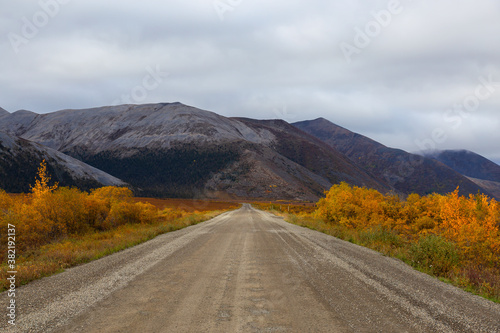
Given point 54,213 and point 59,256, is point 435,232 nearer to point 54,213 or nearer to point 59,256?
point 59,256

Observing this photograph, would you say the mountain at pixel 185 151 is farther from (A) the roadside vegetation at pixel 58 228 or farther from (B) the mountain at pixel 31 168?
(A) the roadside vegetation at pixel 58 228

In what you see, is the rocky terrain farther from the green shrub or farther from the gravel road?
the green shrub

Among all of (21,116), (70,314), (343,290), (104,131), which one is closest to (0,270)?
(70,314)

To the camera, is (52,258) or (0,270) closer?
(0,270)

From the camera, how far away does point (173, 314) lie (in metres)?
4.73

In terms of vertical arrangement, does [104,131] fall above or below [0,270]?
above

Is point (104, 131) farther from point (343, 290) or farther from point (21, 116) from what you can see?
point (343, 290)

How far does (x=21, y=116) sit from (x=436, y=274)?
233494mm

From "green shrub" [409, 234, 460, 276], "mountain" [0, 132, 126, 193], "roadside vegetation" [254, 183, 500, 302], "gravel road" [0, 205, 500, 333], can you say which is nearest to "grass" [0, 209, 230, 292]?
"gravel road" [0, 205, 500, 333]

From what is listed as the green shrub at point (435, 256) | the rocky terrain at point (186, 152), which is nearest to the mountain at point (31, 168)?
the rocky terrain at point (186, 152)

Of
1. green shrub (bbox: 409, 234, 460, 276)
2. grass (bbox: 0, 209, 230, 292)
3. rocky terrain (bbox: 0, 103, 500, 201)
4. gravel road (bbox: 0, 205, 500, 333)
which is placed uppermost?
rocky terrain (bbox: 0, 103, 500, 201)

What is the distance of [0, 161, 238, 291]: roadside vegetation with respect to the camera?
8.71 m

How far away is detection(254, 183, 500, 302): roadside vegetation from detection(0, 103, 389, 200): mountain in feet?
282

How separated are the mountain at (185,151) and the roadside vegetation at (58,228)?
8126cm
